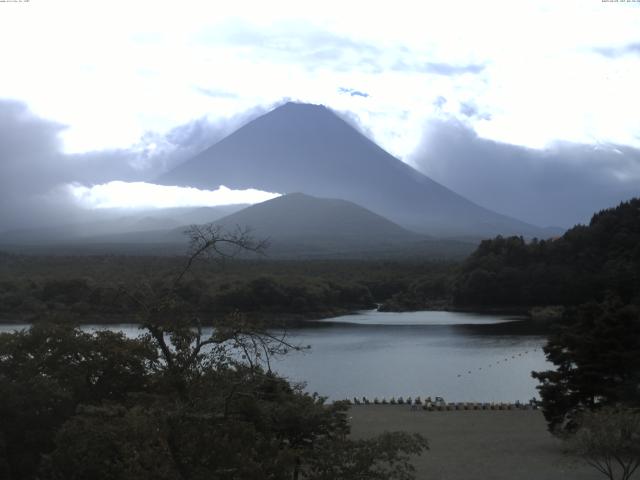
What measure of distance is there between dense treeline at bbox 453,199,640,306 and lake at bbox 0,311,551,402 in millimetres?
7458

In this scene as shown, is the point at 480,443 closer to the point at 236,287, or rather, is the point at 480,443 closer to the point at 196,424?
the point at 196,424

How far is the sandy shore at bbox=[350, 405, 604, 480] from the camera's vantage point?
11.7 m

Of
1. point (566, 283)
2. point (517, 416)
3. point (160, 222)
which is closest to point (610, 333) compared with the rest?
point (517, 416)

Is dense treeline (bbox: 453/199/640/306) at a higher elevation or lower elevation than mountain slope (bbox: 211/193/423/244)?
lower

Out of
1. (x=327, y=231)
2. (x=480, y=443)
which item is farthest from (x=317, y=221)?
(x=480, y=443)

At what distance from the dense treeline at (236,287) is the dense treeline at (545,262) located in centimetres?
415

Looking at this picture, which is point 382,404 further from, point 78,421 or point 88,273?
point 88,273

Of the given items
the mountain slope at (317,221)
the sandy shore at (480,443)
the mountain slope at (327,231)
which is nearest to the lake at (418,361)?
the sandy shore at (480,443)

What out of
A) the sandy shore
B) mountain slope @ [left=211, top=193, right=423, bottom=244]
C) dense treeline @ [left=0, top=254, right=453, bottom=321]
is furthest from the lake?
mountain slope @ [left=211, top=193, right=423, bottom=244]

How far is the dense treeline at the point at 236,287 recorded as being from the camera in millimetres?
40500

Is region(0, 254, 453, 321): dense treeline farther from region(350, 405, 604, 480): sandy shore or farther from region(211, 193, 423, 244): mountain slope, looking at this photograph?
region(211, 193, 423, 244): mountain slope

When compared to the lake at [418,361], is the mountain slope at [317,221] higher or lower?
higher

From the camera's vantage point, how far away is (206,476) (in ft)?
16.7

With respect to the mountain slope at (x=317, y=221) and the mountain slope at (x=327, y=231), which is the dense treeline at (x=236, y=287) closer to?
the mountain slope at (x=327, y=231)
